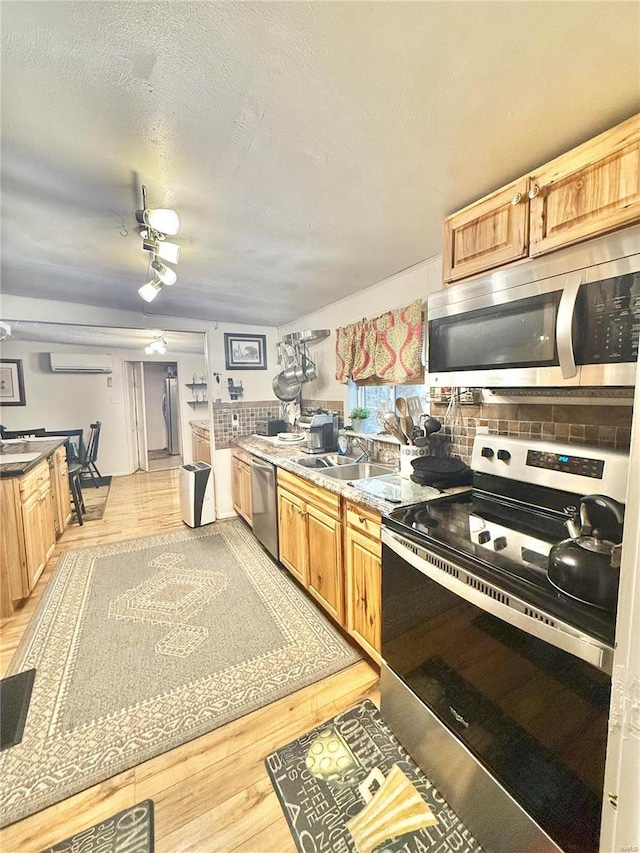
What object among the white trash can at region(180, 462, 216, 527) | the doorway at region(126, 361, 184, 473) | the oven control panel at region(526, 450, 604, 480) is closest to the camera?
the oven control panel at region(526, 450, 604, 480)

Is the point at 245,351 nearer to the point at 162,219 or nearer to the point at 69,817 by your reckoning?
the point at 162,219

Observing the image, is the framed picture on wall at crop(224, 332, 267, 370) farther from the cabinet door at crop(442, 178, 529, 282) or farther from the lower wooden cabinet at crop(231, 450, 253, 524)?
the cabinet door at crop(442, 178, 529, 282)

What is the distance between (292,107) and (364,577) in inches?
73.3

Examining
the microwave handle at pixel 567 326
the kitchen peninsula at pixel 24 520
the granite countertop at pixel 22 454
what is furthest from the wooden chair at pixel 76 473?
the microwave handle at pixel 567 326

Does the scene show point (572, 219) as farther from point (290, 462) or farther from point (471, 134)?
point (290, 462)

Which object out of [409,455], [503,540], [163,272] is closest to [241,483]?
[409,455]

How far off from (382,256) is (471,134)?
99cm

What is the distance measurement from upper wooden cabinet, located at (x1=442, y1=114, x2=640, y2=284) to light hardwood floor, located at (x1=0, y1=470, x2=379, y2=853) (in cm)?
202

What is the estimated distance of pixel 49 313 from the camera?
292 cm

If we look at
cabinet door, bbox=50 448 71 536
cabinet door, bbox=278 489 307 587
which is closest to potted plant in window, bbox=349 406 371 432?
cabinet door, bbox=278 489 307 587

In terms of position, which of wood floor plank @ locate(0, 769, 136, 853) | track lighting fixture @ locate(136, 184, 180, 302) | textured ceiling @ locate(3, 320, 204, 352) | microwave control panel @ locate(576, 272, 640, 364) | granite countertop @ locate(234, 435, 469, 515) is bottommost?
wood floor plank @ locate(0, 769, 136, 853)

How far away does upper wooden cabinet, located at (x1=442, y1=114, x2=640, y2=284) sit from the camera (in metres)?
0.99

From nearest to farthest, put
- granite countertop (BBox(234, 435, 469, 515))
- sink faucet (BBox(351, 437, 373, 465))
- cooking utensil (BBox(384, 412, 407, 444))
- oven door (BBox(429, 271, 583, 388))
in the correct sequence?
oven door (BBox(429, 271, 583, 388))
granite countertop (BBox(234, 435, 469, 515))
cooking utensil (BBox(384, 412, 407, 444))
sink faucet (BBox(351, 437, 373, 465))

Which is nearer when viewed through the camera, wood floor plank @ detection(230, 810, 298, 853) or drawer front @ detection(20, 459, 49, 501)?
wood floor plank @ detection(230, 810, 298, 853)
